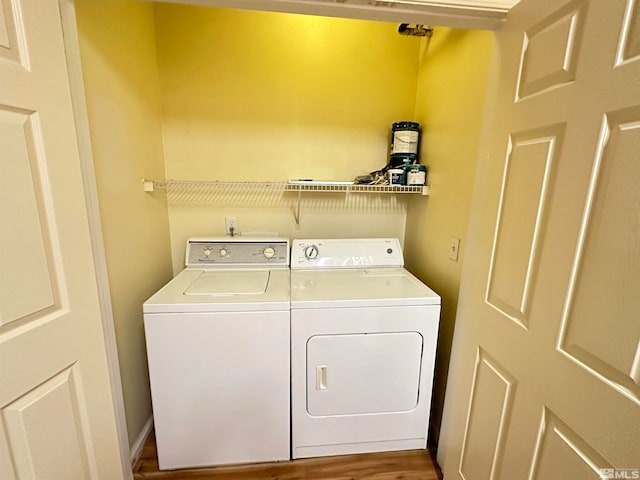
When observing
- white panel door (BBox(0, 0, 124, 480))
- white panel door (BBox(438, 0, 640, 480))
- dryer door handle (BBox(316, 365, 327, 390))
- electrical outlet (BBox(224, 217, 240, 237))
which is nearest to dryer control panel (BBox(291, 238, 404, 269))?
electrical outlet (BBox(224, 217, 240, 237))

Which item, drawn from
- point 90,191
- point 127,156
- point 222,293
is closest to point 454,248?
point 222,293

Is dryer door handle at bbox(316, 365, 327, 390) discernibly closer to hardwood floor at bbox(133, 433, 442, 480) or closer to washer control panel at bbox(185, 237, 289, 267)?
hardwood floor at bbox(133, 433, 442, 480)

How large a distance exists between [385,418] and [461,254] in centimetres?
98

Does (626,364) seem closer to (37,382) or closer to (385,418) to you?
(385,418)

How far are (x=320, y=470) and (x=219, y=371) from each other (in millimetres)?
802

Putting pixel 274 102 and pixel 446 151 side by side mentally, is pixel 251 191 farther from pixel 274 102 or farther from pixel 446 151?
pixel 446 151

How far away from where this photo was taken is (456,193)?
1465 millimetres

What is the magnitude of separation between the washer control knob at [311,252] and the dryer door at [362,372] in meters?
0.60

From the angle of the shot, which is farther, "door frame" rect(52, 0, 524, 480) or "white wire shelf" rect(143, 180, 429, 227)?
"white wire shelf" rect(143, 180, 429, 227)

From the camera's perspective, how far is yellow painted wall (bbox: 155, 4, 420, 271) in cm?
177

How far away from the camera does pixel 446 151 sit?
1546 millimetres

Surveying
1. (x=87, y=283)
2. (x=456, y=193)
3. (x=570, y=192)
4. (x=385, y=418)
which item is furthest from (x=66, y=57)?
(x=385, y=418)

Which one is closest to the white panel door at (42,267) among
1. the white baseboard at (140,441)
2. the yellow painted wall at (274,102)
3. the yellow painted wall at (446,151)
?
the white baseboard at (140,441)

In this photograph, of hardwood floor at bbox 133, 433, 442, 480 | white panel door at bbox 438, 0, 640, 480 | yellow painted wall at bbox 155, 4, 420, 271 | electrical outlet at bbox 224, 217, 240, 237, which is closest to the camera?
white panel door at bbox 438, 0, 640, 480
